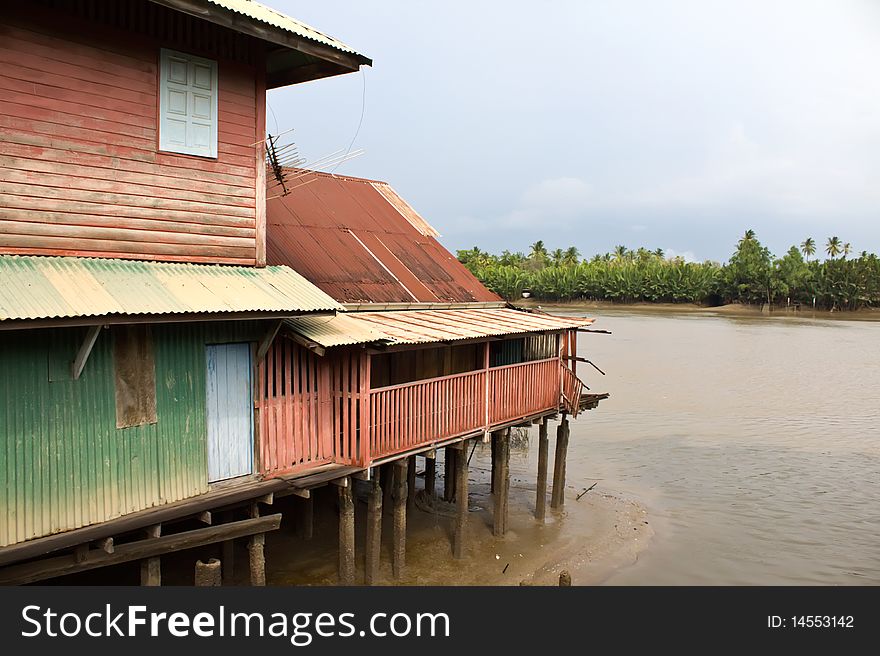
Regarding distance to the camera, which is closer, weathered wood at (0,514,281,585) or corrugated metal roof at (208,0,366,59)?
weathered wood at (0,514,281,585)

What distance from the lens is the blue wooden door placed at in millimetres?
9227

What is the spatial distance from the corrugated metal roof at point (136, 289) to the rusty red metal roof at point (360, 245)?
3.41 meters

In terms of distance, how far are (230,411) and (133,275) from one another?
2.11 metres

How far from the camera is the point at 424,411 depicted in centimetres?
1194

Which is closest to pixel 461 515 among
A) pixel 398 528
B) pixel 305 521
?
pixel 398 528

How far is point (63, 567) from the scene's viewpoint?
24.8 feet

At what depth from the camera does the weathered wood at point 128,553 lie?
286 inches

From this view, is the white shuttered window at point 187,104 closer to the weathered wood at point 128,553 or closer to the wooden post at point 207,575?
the weathered wood at point 128,553

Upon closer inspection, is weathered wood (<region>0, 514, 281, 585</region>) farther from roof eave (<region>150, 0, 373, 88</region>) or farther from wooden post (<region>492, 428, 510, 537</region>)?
wooden post (<region>492, 428, 510, 537</region>)

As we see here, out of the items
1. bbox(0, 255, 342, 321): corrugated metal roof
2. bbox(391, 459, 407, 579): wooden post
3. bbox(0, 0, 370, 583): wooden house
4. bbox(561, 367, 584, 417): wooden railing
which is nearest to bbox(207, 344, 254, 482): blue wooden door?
bbox(0, 0, 370, 583): wooden house

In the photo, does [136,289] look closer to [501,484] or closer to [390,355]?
[390,355]

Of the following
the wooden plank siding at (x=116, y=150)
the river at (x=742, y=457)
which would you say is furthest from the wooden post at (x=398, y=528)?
the wooden plank siding at (x=116, y=150)

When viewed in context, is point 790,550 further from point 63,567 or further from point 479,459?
point 63,567

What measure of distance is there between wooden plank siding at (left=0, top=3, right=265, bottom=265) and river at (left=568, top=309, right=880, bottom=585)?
9.75 metres
